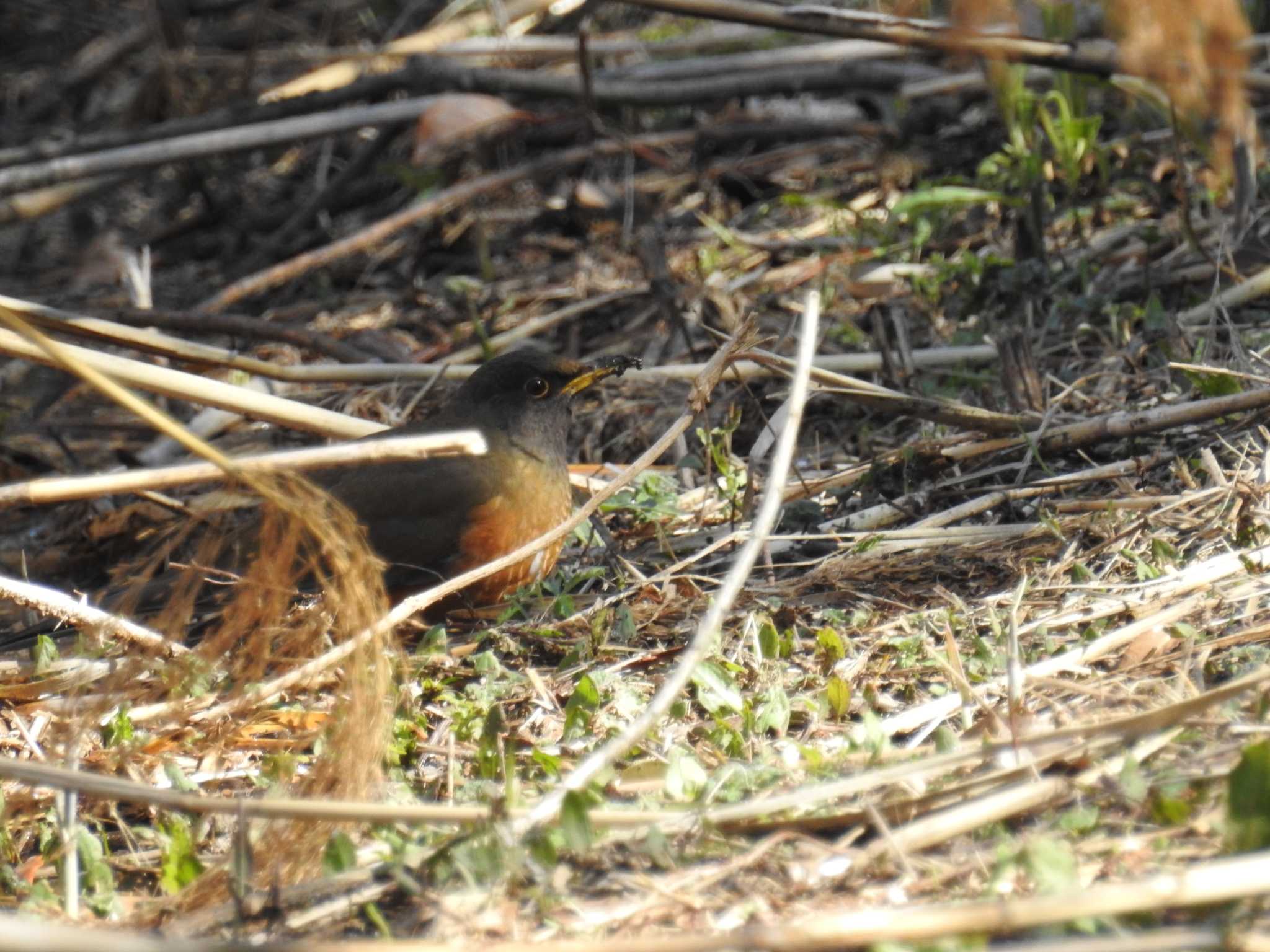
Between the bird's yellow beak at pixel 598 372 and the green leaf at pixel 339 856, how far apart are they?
2.27 meters

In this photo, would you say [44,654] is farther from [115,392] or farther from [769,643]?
[769,643]

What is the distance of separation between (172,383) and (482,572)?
32.7 inches

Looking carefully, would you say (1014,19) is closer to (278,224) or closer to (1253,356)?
(1253,356)

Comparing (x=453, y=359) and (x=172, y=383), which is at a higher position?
(x=172, y=383)

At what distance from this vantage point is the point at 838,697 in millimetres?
3008

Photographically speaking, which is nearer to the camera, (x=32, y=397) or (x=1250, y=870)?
(x=1250, y=870)

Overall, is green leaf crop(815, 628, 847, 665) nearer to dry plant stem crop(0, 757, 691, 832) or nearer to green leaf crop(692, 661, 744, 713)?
green leaf crop(692, 661, 744, 713)

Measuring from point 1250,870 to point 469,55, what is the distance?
19.8 ft

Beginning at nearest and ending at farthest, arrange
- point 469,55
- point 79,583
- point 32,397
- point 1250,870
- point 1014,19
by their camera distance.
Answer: point 1250,870 < point 1014,19 < point 79,583 < point 32,397 < point 469,55

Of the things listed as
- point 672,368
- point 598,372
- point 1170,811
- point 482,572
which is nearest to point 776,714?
point 482,572

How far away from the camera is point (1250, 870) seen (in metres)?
1.80

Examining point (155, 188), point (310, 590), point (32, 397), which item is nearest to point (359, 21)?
point (155, 188)

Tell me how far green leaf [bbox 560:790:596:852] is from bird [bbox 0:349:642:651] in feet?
5.79

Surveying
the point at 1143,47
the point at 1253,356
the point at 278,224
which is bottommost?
the point at 1253,356
